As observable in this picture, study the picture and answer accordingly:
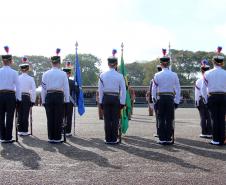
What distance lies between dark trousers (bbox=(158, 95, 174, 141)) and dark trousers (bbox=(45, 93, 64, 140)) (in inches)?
105

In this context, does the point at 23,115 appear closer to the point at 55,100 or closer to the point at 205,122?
the point at 55,100

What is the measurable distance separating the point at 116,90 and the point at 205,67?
3.27 metres

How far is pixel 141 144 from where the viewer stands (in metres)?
11.0

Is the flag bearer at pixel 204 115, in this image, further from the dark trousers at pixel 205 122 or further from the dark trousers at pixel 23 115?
the dark trousers at pixel 23 115

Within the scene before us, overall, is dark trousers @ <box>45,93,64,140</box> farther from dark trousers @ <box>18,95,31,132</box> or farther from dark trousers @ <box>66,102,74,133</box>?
dark trousers @ <box>18,95,31,132</box>

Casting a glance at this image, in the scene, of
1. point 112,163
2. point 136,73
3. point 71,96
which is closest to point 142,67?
point 136,73

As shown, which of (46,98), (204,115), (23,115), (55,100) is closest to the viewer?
(55,100)

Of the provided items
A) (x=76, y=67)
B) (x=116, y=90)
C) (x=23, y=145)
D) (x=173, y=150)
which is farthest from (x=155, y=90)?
(x=76, y=67)

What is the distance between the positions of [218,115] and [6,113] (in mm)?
5586

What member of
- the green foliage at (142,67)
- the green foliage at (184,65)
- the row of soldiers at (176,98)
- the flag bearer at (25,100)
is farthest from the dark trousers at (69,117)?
the green foliage at (184,65)

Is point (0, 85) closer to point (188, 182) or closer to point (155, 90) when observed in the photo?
point (155, 90)

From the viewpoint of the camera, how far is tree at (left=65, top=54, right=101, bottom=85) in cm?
10925

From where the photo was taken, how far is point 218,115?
36.2ft

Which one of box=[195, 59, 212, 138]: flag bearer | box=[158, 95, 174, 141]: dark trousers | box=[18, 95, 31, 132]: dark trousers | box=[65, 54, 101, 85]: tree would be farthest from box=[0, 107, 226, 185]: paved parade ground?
box=[65, 54, 101, 85]: tree
